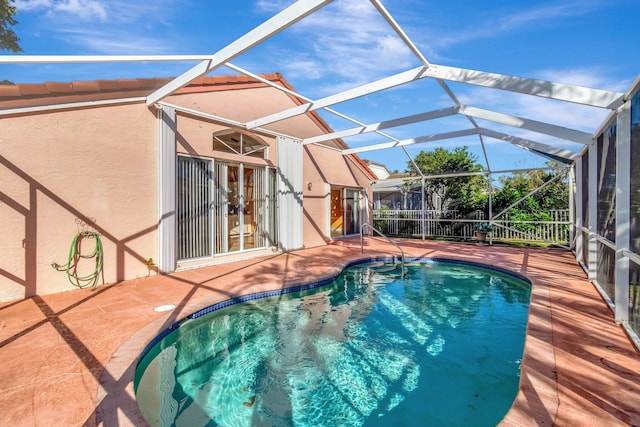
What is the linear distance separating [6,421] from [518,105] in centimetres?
1056

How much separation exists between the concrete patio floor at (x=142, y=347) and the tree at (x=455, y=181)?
25.5ft

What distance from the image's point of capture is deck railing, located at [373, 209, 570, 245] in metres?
10.7

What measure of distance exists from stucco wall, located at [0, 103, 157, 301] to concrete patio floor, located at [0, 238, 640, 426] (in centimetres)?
47

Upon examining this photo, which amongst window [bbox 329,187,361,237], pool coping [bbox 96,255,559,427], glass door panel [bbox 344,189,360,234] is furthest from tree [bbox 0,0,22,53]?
pool coping [bbox 96,255,559,427]

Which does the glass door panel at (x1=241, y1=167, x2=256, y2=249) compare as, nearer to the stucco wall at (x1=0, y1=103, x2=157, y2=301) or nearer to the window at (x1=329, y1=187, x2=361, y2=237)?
the stucco wall at (x1=0, y1=103, x2=157, y2=301)

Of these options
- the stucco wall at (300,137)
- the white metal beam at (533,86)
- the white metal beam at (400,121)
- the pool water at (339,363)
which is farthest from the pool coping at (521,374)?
the white metal beam at (400,121)

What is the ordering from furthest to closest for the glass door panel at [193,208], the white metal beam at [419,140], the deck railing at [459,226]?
the deck railing at [459,226], the white metal beam at [419,140], the glass door panel at [193,208]

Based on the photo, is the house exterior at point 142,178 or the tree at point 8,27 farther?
the tree at point 8,27

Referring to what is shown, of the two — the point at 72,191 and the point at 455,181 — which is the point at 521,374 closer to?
the point at 72,191

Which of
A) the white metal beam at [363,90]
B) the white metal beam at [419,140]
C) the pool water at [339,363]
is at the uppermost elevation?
the white metal beam at [363,90]

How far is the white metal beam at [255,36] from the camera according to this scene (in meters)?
3.59

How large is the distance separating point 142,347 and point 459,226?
1312cm

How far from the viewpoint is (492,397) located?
2740mm

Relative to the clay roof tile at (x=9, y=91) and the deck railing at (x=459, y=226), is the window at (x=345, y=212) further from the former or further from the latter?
the clay roof tile at (x=9, y=91)
